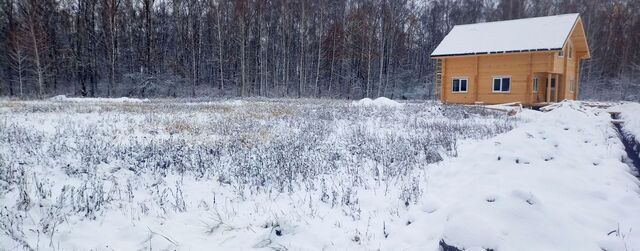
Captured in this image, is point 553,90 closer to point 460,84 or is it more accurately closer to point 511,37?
point 511,37

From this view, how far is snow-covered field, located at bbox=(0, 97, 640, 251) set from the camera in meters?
3.87

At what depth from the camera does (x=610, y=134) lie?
9.60 m

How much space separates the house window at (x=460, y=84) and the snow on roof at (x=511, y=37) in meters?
2.03

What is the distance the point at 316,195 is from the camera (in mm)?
5645

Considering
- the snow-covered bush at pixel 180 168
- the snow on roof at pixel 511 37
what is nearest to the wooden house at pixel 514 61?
the snow on roof at pixel 511 37

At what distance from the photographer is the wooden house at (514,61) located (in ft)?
76.6

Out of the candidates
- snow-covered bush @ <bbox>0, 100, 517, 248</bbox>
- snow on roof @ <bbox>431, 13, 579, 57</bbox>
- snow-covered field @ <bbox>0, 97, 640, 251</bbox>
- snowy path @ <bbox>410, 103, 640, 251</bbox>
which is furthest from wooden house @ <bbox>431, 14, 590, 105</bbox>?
snowy path @ <bbox>410, 103, 640, 251</bbox>

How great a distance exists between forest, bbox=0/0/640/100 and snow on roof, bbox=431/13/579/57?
40.8 feet

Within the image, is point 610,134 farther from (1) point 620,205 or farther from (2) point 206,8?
(2) point 206,8

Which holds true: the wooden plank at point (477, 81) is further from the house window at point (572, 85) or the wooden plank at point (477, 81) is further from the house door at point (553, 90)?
the house window at point (572, 85)

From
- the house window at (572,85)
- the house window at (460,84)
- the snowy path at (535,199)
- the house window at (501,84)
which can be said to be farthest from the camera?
the house window at (572,85)

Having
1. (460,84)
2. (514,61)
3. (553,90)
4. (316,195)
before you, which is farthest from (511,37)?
(316,195)

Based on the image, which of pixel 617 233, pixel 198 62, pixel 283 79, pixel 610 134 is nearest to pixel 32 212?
pixel 617 233

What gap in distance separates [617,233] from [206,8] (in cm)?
4665
